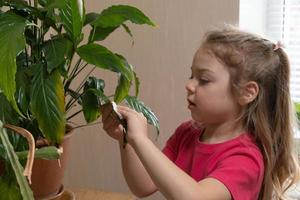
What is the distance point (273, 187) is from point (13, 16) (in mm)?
718

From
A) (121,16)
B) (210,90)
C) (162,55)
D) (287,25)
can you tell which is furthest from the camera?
(287,25)

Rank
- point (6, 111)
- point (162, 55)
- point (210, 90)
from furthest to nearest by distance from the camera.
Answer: point (162, 55), point (210, 90), point (6, 111)

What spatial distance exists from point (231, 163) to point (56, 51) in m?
0.45

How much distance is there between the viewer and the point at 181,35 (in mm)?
1468

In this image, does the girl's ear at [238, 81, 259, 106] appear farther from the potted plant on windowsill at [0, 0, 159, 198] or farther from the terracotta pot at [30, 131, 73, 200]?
the terracotta pot at [30, 131, 73, 200]

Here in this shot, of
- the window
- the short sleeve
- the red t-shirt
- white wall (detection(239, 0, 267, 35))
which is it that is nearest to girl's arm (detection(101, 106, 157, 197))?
the red t-shirt

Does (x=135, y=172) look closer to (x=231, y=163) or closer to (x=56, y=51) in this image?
(x=231, y=163)

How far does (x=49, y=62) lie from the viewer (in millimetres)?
821

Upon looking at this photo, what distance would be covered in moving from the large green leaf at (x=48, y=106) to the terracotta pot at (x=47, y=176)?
0.38ft

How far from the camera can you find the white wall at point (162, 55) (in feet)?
4.72

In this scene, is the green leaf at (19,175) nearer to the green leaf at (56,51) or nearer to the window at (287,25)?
the green leaf at (56,51)

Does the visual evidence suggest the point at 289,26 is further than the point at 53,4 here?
Yes

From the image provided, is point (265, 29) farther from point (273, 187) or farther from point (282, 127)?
point (273, 187)

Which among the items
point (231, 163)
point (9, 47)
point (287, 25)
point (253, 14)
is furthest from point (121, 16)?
point (287, 25)
